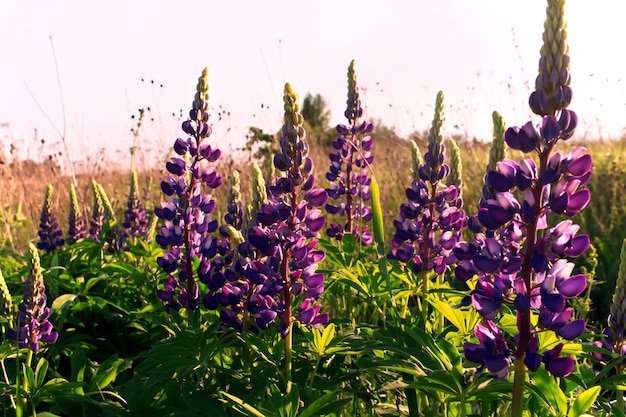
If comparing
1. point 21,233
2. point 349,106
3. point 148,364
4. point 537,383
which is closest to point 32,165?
point 21,233

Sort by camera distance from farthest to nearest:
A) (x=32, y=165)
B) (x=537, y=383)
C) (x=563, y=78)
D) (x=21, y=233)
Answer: (x=32, y=165), (x=21, y=233), (x=537, y=383), (x=563, y=78)

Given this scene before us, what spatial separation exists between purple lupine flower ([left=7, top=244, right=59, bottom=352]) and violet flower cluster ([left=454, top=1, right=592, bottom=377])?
178 cm

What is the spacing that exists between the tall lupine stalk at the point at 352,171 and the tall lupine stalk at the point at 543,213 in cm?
234

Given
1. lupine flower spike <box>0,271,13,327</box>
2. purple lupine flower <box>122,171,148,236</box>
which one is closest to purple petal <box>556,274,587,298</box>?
lupine flower spike <box>0,271,13,327</box>

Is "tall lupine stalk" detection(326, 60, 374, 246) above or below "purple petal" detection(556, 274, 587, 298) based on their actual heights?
above

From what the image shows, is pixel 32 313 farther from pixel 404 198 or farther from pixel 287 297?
pixel 404 198

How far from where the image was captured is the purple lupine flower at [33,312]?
243cm

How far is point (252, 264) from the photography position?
7.23ft

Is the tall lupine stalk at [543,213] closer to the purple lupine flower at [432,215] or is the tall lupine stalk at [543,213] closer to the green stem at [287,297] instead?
the green stem at [287,297]

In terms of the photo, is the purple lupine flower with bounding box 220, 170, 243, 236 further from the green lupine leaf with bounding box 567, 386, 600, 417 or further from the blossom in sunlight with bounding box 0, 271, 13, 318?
the green lupine leaf with bounding box 567, 386, 600, 417

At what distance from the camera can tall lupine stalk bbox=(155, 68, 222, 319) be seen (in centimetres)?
269

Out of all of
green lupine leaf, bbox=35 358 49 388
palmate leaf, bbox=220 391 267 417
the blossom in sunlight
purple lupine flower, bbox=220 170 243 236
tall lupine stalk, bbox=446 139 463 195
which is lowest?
green lupine leaf, bbox=35 358 49 388

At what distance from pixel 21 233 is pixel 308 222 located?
787 centimetres

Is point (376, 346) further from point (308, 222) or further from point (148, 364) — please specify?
point (148, 364)
